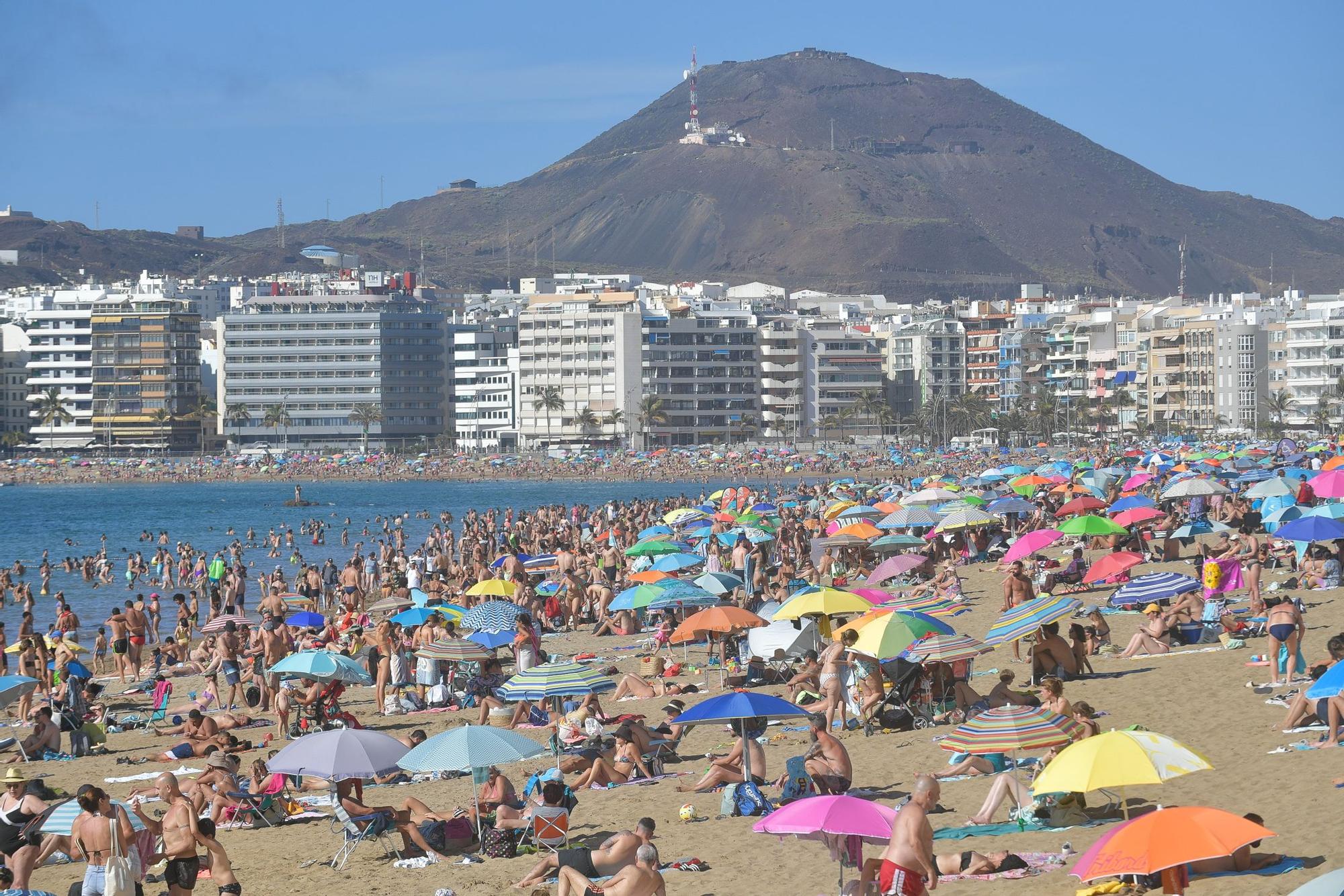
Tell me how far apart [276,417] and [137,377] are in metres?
10.7

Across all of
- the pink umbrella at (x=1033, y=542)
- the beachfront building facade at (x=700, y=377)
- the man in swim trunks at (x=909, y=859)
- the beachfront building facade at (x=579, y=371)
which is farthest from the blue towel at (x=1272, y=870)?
the beachfront building facade at (x=579, y=371)

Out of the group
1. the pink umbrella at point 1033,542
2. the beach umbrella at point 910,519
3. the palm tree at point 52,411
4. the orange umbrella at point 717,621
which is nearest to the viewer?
the orange umbrella at point 717,621

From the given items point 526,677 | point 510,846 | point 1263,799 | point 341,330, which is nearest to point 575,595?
point 526,677

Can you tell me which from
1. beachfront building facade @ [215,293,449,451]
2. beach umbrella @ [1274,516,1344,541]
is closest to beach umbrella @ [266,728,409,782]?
beach umbrella @ [1274,516,1344,541]

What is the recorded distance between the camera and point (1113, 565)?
19.3 metres

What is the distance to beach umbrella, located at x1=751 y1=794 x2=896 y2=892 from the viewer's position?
9.21 m

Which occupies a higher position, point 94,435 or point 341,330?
point 341,330

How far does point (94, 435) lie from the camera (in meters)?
123

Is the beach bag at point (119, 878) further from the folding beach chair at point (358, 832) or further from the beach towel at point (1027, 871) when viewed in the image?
the beach towel at point (1027, 871)

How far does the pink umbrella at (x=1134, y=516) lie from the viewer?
25.1 m

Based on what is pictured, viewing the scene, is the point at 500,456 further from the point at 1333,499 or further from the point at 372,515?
the point at 1333,499

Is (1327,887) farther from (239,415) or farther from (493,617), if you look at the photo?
(239,415)

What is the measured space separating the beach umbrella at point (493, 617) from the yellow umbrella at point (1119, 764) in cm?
1120

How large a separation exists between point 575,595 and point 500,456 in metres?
86.2
